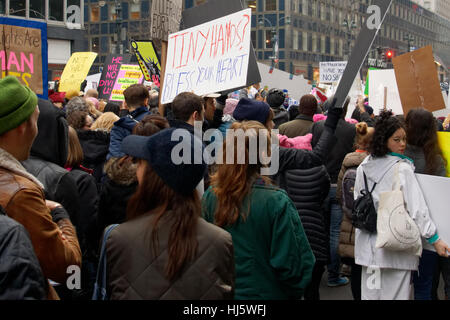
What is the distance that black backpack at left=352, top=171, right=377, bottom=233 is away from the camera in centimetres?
453

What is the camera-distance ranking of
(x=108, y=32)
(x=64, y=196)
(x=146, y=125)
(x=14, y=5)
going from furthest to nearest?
(x=108, y=32) → (x=14, y=5) → (x=146, y=125) → (x=64, y=196)

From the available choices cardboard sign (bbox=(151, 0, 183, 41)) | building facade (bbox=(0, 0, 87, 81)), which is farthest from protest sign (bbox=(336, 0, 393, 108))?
building facade (bbox=(0, 0, 87, 81))

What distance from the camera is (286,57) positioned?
6981 centimetres

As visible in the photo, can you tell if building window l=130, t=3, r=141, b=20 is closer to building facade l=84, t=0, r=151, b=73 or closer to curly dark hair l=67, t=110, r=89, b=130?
building facade l=84, t=0, r=151, b=73

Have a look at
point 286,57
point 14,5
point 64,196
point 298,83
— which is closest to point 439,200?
point 64,196

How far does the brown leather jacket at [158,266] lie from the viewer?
7.27 ft

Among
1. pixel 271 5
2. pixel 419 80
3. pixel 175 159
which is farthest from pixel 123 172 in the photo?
pixel 271 5

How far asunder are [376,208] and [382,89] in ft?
16.4

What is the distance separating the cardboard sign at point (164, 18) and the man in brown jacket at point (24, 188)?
3.53 m

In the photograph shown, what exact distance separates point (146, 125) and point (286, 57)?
67.5m

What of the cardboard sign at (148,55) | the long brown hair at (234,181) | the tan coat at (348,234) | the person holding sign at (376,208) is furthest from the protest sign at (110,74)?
the long brown hair at (234,181)

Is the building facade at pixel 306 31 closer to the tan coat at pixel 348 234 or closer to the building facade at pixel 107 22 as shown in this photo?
the building facade at pixel 107 22

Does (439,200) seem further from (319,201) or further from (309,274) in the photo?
(309,274)
